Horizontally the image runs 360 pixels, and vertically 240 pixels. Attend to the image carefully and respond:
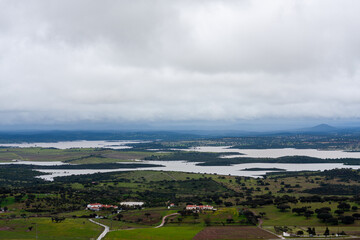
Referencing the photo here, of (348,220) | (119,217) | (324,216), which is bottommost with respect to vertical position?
(119,217)

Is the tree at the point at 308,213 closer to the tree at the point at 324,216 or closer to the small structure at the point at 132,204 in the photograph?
the tree at the point at 324,216

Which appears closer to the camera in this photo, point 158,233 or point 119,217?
point 158,233

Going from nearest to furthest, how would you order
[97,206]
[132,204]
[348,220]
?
1. [348,220]
2. [97,206]
3. [132,204]

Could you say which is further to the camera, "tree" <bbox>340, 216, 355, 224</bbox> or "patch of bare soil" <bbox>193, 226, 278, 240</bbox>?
"tree" <bbox>340, 216, 355, 224</bbox>

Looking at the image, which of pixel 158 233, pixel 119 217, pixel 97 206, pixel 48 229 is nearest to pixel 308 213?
pixel 158 233

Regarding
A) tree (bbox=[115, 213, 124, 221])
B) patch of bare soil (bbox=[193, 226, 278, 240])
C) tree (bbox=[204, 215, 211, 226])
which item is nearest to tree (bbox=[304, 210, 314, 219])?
patch of bare soil (bbox=[193, 226, 278, 240])

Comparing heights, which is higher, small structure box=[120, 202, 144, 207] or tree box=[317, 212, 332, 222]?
tree box=[317, 212, 332, 222]

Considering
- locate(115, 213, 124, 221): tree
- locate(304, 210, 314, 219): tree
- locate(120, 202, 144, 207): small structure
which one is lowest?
locate(120, 202, 144, 207): small structure

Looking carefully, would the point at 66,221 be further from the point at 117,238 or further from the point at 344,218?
the point at 344,218

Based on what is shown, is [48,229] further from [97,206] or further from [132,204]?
[132,204]

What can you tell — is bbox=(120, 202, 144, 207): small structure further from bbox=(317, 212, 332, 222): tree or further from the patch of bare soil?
bbox=(317, 212, 332, 222): tree

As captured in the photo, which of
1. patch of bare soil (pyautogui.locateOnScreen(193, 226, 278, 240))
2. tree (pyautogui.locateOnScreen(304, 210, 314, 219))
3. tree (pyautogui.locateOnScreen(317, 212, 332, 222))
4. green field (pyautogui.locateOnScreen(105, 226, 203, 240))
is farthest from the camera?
tree (pyautogui.locateOnScreen(304, 210, 314, 219))

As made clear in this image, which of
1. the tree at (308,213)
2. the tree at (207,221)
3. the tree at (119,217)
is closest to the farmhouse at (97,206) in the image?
the tree at (119,217)
